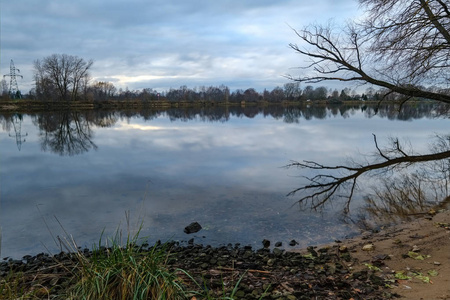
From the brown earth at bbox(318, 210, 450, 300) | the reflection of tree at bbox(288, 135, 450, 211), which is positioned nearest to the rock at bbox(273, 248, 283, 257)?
the brown earth at bbox(318, 210, 450, 300)

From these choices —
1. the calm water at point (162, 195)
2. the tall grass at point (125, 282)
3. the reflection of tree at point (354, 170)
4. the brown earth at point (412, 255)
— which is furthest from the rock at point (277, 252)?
the reflection of tree at point (354, 170)

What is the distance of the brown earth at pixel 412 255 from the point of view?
4.09m

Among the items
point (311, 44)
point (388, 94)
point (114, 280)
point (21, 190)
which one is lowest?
point (21, 190)

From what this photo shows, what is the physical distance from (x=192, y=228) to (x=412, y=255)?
408cm

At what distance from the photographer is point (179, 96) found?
441 feet

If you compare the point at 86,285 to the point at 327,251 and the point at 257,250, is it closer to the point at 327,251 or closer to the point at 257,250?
the point at 257,250

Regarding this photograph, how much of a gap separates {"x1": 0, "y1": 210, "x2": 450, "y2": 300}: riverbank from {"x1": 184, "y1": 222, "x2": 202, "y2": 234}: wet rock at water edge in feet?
2.80

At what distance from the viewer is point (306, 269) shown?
4.86m

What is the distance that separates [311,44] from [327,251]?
30.7 ft

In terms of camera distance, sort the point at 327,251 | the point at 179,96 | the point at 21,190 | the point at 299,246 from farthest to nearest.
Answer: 1. the point at 179,96
2. the point at 21,190
3. the point at 299,246
4. the point at 327,251

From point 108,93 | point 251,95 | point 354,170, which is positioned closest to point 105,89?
point 108,93

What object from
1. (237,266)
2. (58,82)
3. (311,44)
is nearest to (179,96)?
(58,82)

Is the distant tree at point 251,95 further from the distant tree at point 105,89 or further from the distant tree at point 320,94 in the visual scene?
the distant tree at point 105,89

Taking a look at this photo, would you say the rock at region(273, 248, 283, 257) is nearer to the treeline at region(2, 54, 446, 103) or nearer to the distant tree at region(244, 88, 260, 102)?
the treeline at region(2, 54, 446, 103)
